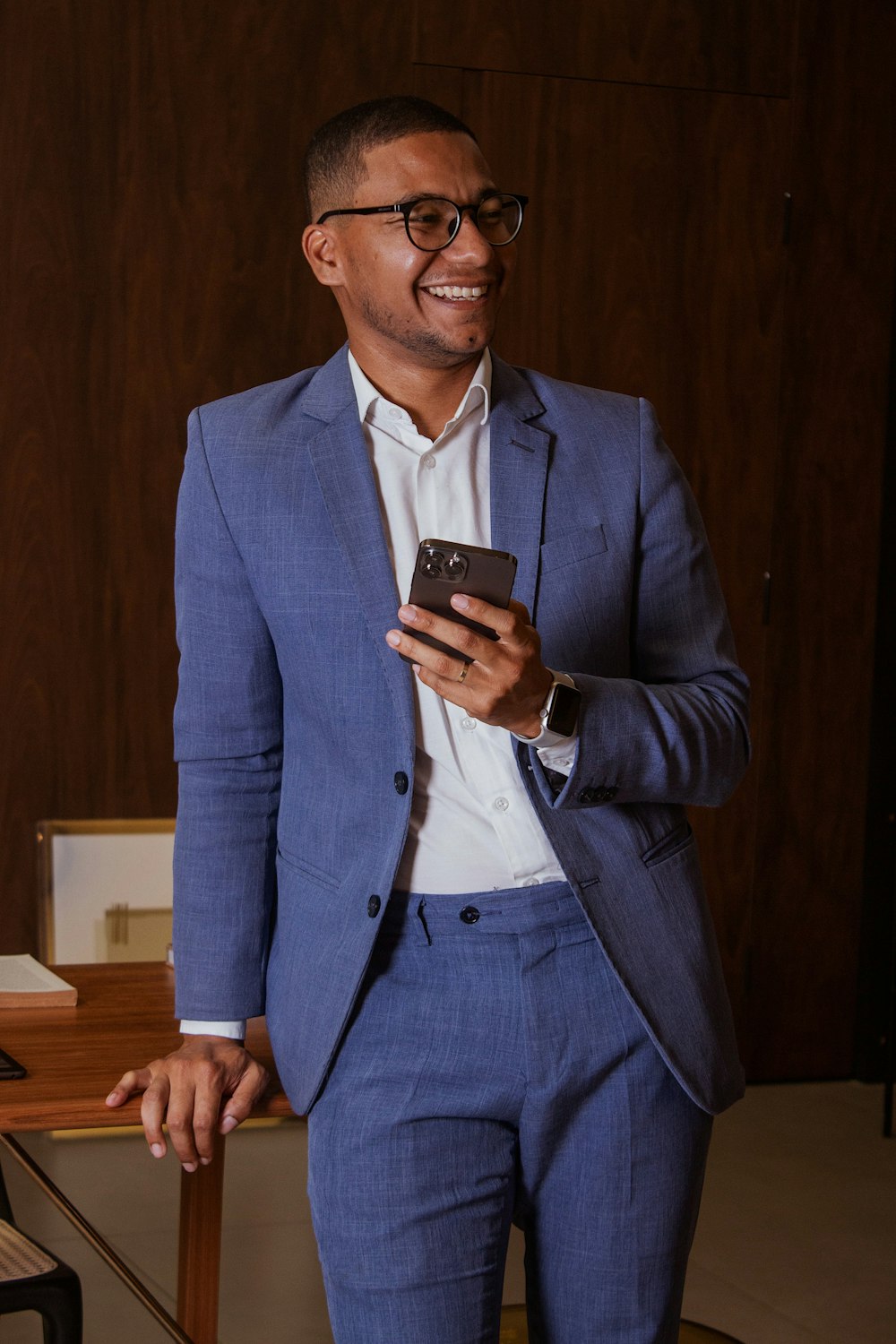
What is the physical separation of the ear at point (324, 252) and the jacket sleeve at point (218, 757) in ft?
0.76

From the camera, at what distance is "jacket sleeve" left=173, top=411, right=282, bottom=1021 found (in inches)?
59.8

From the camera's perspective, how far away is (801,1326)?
295cm

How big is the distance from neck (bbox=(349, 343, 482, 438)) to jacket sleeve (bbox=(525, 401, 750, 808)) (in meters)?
0.20

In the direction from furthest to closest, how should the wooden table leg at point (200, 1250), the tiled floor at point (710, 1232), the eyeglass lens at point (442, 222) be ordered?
the tiled floor at point (710, 1232)
the wooden table leg at point (200, 1250)
the eyeglass lens at point (442, 222)

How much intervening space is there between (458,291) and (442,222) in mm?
81

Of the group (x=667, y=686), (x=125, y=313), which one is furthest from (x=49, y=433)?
(x=667, y=686)

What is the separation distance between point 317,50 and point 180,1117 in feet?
10.6

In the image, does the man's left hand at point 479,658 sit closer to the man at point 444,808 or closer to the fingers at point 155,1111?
the man at point 444,808

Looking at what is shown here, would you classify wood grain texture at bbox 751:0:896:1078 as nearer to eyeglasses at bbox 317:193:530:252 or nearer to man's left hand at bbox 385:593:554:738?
eyeglasses at bbox 317:193:530:252

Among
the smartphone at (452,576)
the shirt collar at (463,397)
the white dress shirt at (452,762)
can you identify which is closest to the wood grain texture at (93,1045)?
the white dress shirt at (452,762)

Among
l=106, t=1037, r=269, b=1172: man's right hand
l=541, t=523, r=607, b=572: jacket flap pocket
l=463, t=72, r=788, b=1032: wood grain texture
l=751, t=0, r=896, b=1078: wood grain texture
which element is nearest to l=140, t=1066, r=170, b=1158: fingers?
l=106, t=1037, r=269, b=1172: man's right hand

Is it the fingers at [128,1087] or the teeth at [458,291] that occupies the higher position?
the teeth at [458,291]

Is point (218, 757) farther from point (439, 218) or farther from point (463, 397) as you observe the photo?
point (439, 218)

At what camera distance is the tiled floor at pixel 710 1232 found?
2.95m
